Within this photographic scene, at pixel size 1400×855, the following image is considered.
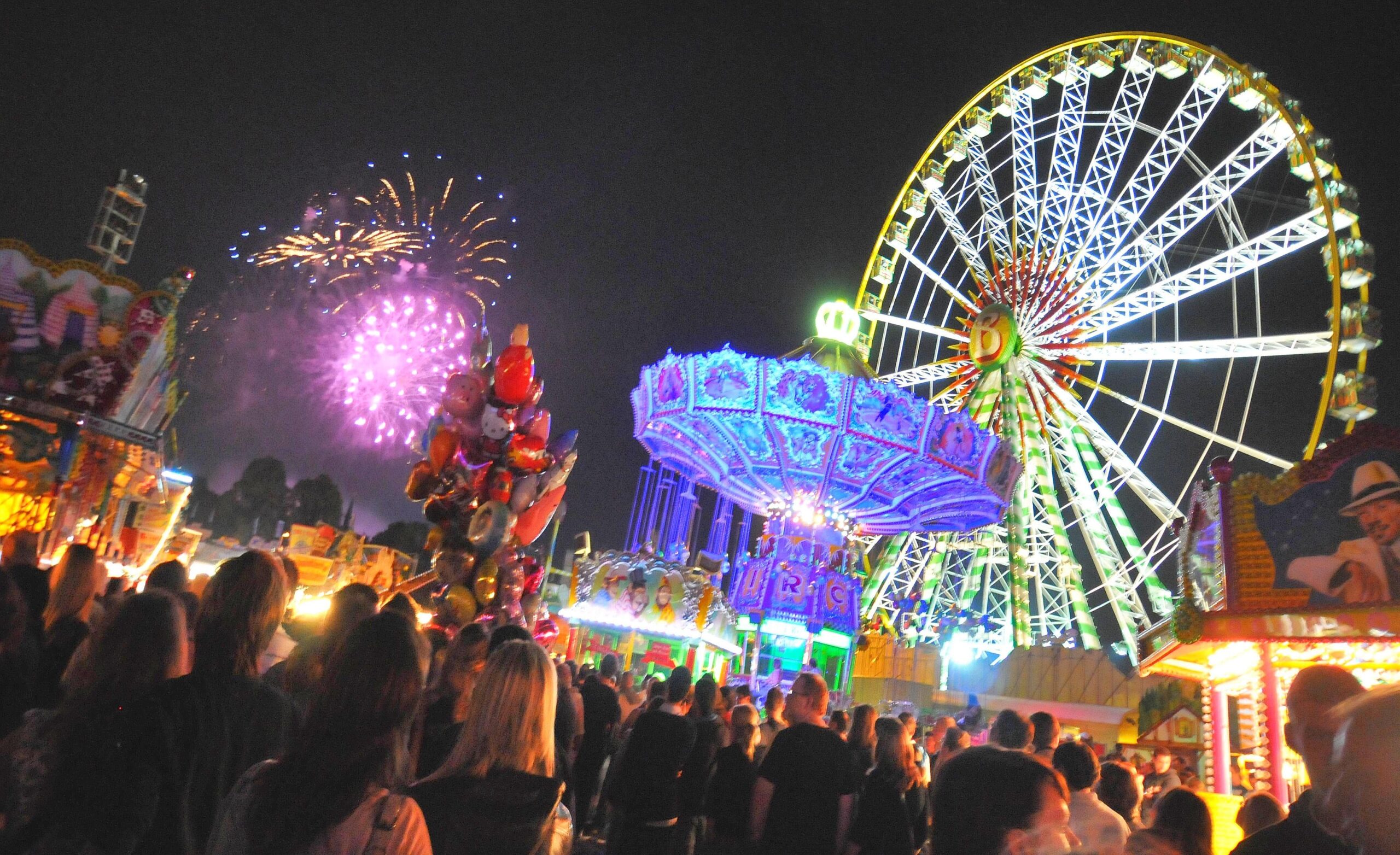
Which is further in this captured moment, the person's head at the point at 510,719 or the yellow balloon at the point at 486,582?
the yellow balloon at the point at 486,582

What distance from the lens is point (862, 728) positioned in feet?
17.2

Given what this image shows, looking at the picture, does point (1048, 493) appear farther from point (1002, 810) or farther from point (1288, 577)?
point (1002, 810)

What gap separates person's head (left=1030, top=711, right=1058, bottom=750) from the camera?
4.77m

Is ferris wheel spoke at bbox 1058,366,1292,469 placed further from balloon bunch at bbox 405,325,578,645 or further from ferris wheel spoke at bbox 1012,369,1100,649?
balloon bunch at bbox 405,325,578,645

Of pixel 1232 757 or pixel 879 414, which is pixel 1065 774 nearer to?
pixel 1232 757

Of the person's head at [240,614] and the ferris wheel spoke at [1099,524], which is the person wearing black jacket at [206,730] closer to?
the person's head at [240,614]

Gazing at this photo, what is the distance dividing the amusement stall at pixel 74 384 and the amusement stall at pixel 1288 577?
1285 centimetres

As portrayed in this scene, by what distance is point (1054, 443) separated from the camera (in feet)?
71.8

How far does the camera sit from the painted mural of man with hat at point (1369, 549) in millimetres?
7574

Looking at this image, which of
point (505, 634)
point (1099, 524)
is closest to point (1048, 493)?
point (1099, 524)

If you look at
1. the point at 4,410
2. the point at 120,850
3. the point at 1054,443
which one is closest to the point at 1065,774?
the point at 120,850

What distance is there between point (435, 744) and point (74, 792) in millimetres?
1492

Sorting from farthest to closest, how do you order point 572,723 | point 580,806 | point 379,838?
point 580,806 < point 572,723 < point 379,838

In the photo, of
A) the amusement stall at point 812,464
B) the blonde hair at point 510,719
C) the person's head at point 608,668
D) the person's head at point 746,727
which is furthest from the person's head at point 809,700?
the amusement stall at point 812,464
